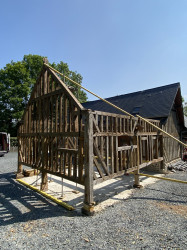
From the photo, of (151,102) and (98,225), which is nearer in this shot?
(98,225)

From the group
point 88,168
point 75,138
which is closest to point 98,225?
point 88,168

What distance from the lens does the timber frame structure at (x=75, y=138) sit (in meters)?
5.08

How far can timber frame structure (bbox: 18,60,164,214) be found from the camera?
5.08 m

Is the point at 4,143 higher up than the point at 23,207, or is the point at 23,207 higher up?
the point at 4,143

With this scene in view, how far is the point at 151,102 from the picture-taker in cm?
1420

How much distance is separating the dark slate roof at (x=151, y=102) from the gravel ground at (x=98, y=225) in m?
7.11

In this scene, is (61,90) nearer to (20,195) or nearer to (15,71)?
(20,195)

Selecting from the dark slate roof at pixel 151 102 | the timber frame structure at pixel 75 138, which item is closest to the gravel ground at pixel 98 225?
the timber frame structure at pixel 75 138

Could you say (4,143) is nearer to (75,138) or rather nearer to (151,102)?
(75,138)

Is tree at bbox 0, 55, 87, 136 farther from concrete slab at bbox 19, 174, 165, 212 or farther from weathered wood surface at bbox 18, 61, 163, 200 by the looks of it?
concrete slab at bbox 19, 174, 165, 212

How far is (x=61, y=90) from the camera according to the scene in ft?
20.5

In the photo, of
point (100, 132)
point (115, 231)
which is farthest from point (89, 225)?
point (100, 132)

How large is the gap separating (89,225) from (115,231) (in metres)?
0.75

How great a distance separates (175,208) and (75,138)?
16.5ft
